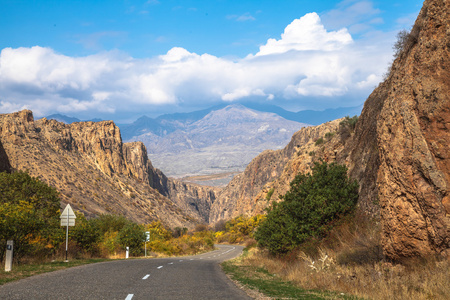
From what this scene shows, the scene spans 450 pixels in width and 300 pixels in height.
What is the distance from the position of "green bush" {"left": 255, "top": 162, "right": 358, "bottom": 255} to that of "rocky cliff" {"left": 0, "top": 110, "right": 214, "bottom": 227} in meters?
43.0

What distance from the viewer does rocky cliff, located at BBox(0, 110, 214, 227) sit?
261 ft

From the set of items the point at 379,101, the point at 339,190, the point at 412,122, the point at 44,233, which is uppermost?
the point at 379,101

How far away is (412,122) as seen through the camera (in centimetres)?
1120

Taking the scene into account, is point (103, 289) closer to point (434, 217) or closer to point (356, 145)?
point (434, 217)

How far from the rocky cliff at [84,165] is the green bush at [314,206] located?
4301cm

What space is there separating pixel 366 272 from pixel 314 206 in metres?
8.05

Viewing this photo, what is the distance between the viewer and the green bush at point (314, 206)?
66.3 ft

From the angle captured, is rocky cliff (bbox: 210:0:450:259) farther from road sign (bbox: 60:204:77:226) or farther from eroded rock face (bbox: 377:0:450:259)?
road sign (bbox: 60:204:77:226)

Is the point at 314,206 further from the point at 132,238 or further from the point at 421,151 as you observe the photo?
the point at 132,238

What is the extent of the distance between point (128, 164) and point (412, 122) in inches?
4973

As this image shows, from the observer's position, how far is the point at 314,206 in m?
20.6

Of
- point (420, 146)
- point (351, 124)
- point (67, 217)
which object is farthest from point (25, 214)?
point (351, 124)

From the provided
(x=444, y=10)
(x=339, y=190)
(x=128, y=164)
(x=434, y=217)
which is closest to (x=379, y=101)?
(x=339, y=190)

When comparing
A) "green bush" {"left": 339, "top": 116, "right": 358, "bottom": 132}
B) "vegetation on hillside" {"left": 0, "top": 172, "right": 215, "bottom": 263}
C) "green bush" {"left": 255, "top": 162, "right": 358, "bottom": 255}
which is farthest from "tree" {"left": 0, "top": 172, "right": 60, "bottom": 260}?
"green bush" {"left": 339, "top": 116, "right": 358, "bottom": 132}
